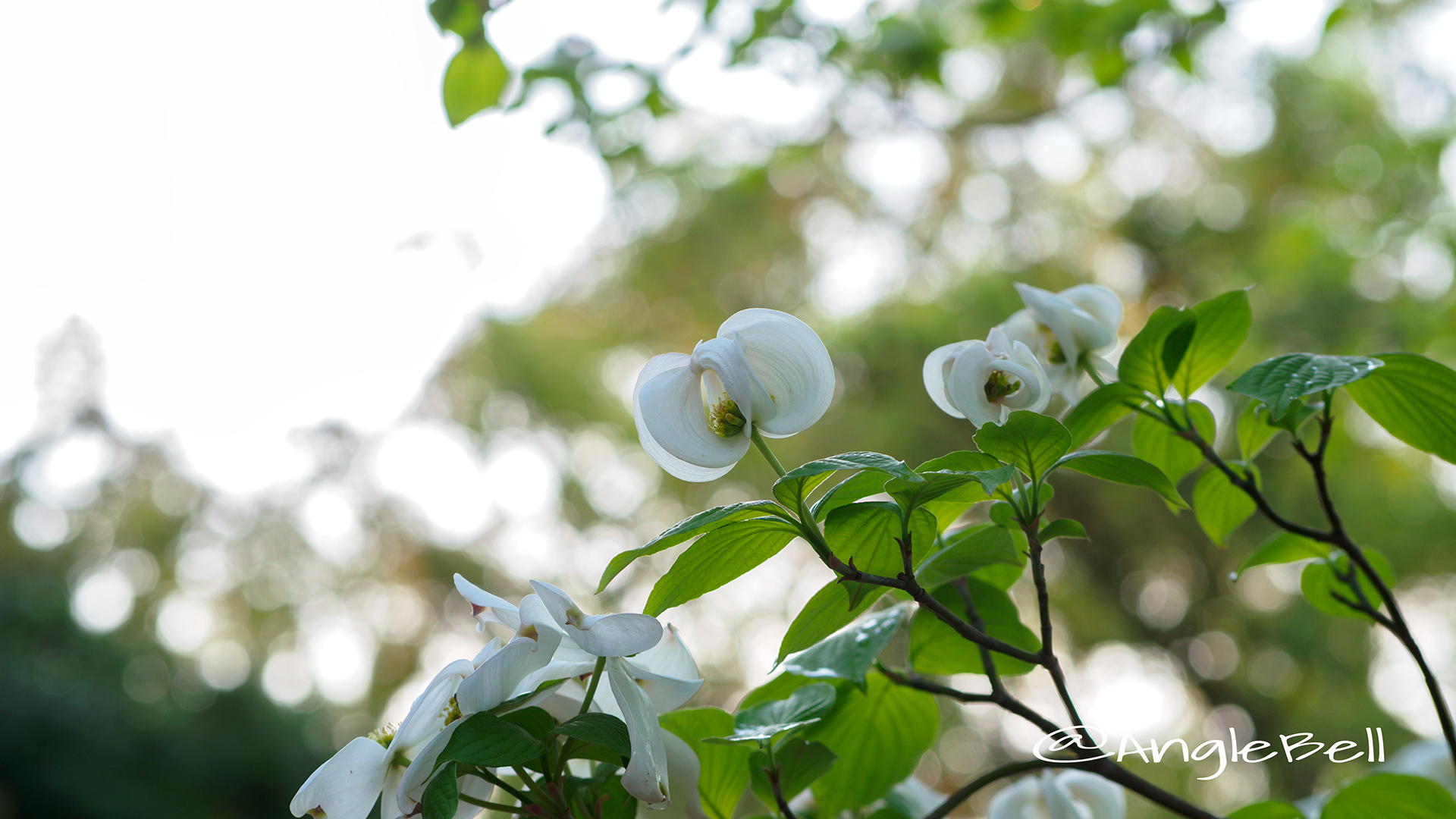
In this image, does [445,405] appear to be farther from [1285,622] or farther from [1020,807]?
[1020,807]

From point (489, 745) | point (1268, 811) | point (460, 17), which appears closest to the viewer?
point (489, 745)

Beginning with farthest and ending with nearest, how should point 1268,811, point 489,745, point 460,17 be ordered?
1. point 460,17
2. point 1268,811
3. point 489,745

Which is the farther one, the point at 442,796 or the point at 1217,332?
the point at 1217,332

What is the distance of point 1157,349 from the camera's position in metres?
0.35

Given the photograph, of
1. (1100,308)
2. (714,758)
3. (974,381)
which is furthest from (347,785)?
(1100,308)

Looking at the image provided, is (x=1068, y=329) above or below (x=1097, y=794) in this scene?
above

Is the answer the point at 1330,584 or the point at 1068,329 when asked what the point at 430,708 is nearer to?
the point at 1068,329

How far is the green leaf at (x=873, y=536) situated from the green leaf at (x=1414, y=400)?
0.18 meters

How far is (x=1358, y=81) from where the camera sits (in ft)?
11.9

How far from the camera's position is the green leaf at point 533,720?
259mm

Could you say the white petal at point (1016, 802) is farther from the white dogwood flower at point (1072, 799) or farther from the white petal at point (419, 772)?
the white petal at point (419, 772)

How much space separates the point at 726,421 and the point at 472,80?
0.98 feet

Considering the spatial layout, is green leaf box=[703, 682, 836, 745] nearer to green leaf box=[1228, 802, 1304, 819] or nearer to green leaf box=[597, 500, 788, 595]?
green leaf box=[597, 500, 788, 595]

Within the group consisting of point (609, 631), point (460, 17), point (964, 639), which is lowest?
point (964, 639)
